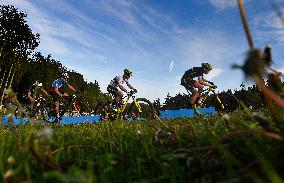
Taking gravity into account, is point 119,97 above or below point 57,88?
below

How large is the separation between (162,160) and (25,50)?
65.1 m

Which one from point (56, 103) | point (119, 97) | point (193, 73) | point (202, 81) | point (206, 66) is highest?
point (206, 66)

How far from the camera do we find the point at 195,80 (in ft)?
67.1

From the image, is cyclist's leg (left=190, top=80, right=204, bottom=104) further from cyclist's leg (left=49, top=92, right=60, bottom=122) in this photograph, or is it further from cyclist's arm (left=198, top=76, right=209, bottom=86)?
cyclist's leg (left=49, top=92, right=60, bottom=122)

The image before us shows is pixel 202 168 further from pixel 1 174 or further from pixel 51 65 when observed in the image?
pixel 51 65

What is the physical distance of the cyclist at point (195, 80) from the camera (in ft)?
66.4

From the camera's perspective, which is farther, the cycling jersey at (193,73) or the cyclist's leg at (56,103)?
the cyclist's leg at (56,103)

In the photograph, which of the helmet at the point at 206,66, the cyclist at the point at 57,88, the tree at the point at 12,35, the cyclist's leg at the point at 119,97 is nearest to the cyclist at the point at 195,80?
the helmet at the point at 206,66

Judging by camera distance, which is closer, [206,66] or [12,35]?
[206,66]

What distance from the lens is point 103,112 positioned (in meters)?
20.4

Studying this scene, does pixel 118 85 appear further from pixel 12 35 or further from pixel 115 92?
pixel 12 35

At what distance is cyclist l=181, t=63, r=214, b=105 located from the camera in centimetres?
2023

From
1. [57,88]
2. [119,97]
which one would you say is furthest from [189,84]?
[57,88]

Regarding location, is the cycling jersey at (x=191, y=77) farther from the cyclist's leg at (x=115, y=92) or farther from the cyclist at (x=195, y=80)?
the cyclist's leg at (x=115, y=92)
